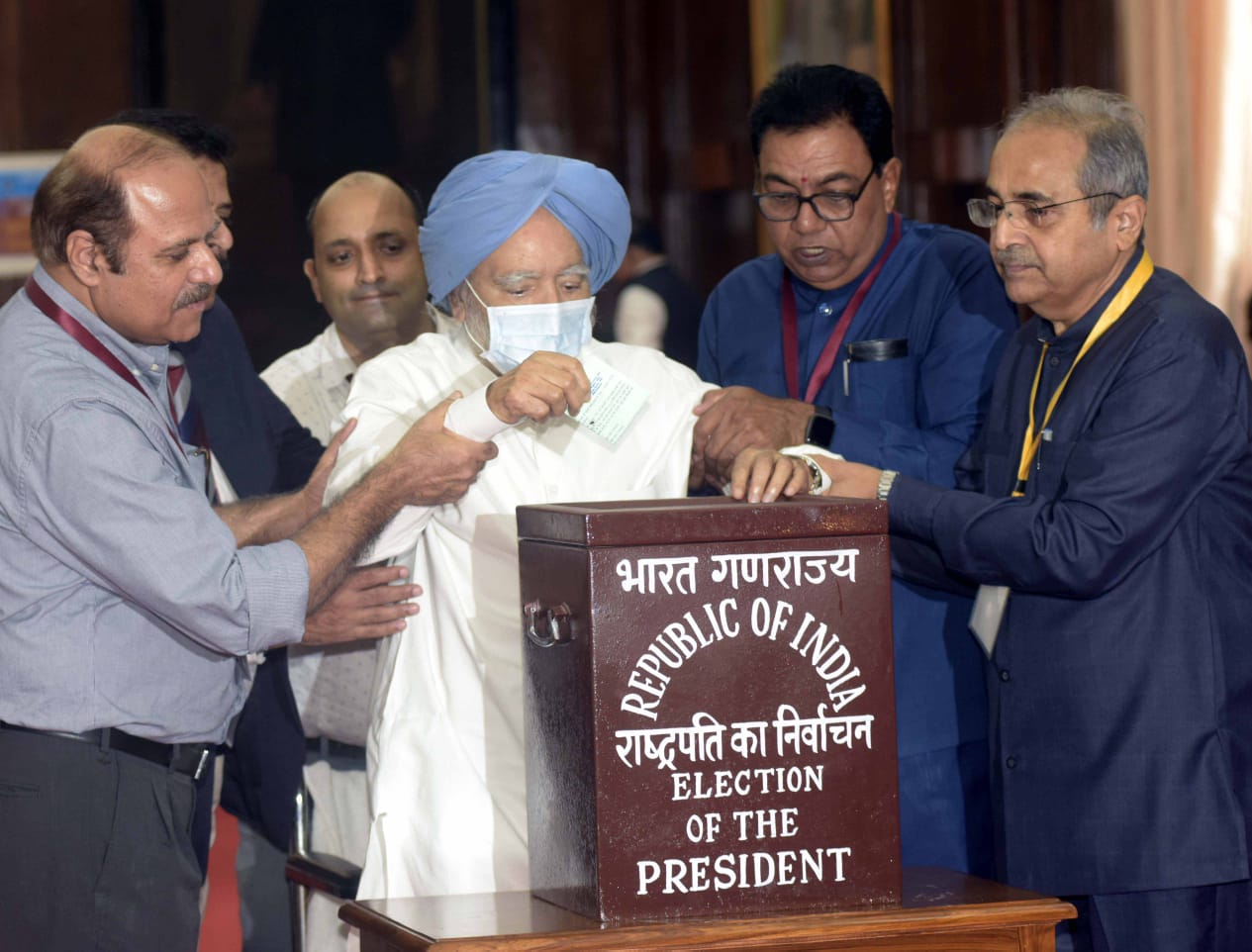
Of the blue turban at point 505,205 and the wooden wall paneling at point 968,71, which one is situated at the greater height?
the wooden wall paneling at point 968,71

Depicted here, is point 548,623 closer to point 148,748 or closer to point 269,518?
point 148,748

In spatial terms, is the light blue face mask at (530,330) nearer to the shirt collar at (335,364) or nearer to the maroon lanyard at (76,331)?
the maroon lanyard at (76,331)

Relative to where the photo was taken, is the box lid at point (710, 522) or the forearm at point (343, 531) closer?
the box lid at point (710, 522)

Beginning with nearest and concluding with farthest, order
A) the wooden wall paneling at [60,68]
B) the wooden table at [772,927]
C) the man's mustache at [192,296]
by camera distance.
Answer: the wooden table at [772,927] → the man's mustache at [192,296] → the wooden wall paneling at [60,68]

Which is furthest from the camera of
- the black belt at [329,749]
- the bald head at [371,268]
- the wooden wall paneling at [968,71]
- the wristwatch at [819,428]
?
the wooden wall paneling at [968,71]

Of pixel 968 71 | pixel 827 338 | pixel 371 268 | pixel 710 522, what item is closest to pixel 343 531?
pixel 710 522

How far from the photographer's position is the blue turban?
8.05 feet

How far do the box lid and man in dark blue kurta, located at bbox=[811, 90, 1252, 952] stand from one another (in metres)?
0.62

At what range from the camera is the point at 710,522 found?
1.86 meters

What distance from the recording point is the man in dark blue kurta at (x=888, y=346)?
2.91 metres

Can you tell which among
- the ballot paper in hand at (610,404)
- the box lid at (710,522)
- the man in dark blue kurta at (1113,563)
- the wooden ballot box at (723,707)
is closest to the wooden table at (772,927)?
the wooden ballot box at (723,707)

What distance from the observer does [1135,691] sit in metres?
2.43

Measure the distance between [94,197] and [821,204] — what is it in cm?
129

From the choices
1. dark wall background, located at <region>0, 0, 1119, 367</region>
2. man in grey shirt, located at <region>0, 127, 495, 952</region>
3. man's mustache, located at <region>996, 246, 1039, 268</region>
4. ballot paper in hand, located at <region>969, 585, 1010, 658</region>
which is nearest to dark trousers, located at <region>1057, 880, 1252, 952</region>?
ballot paper in hand, located at <region>969, 585, 1010, 658</region>
